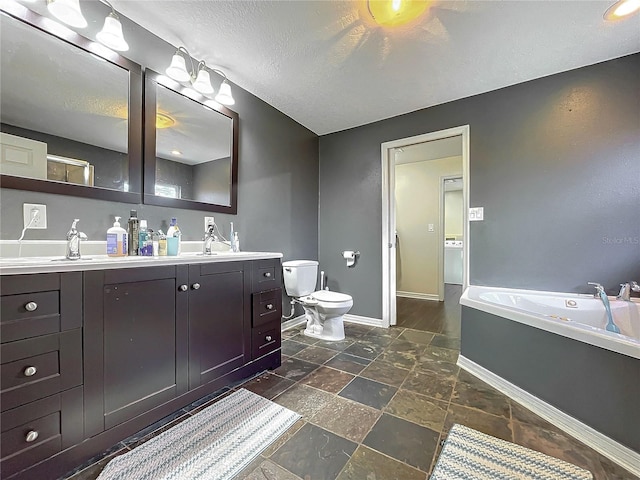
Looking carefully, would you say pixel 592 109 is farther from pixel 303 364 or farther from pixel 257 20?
pixel 303 364

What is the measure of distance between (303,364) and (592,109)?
117 inches

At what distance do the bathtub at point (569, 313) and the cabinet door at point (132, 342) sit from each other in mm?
1962

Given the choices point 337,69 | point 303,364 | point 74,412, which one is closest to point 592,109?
point 337,69

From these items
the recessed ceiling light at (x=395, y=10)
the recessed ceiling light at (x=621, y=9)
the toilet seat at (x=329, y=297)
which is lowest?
the toilet seat at (x=329, y=297)

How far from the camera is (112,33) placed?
1.40 meters

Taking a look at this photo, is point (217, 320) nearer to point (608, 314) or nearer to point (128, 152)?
point (128, 152)

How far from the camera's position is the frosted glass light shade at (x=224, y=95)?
2.01 m

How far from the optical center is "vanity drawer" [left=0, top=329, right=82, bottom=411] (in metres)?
0.89

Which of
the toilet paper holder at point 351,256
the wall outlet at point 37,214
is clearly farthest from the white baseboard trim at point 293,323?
the wall outlet at point 37,214

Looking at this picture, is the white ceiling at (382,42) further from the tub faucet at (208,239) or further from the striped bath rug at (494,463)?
the striped bath rug at (494,463)

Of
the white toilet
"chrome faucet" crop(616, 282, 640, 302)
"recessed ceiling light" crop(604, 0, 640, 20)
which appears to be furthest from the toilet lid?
"recessed ceiling light" crop(604, 0, 640, 20)

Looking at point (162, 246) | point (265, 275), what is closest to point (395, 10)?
point (265, 275)

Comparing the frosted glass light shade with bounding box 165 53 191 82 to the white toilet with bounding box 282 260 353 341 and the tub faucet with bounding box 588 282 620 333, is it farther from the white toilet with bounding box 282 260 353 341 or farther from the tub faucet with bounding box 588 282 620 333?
the tub faucet with bounding box 588 282 620 333

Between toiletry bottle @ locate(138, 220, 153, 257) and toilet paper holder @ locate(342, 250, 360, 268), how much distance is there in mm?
2051
